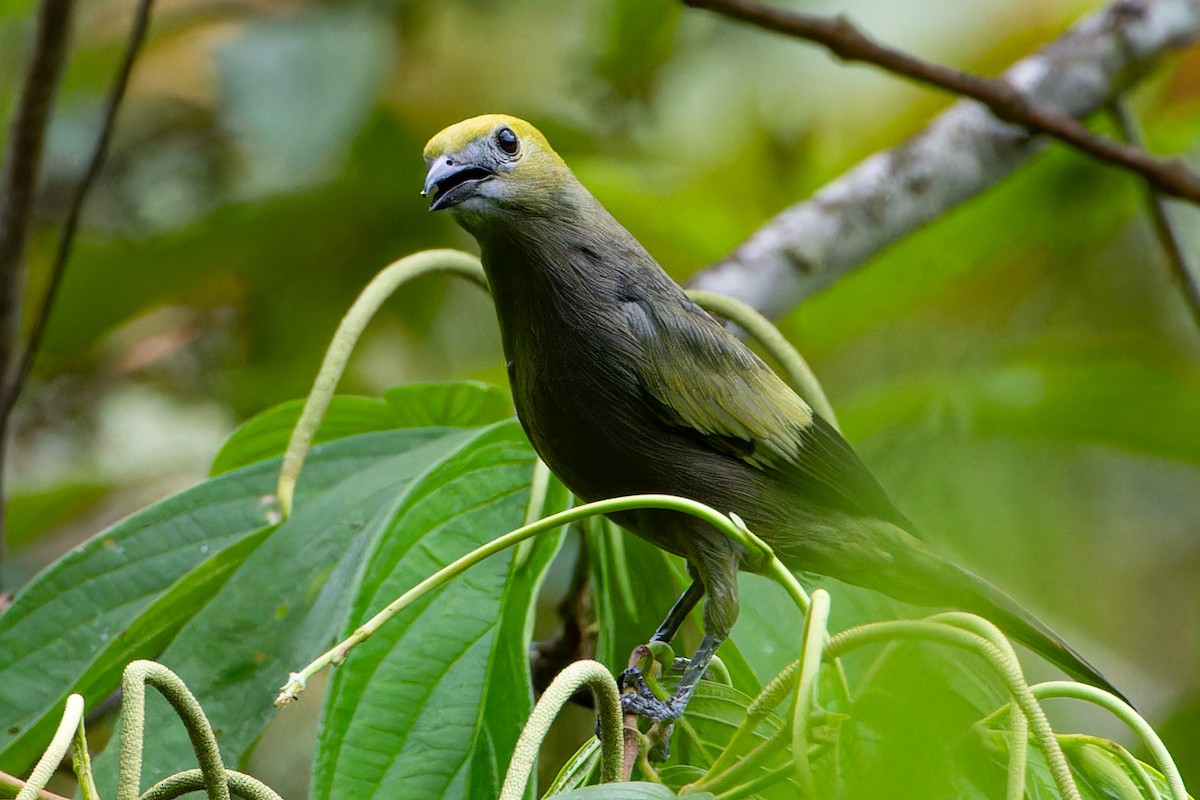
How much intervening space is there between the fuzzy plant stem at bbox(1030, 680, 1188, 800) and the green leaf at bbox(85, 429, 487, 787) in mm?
951

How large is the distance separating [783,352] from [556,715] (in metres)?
1.17

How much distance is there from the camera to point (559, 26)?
4.80m

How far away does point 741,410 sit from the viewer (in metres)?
2.07

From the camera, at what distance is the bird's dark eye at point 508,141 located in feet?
6.30

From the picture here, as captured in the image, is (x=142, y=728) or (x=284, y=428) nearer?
(x=142, y=728)

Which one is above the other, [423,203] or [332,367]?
[423,203]

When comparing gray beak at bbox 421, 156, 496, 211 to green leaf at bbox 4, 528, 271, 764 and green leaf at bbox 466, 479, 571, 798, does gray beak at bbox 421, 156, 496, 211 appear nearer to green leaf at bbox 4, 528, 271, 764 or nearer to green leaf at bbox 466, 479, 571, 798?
green leaf at bbox 466, 479, 571, 798

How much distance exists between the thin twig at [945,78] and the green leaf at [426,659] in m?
1.46

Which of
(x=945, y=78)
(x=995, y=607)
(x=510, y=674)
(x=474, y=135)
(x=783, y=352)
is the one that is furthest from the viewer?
(x=945, y=78)

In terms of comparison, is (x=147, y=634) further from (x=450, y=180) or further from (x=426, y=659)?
(x=450, y=180)

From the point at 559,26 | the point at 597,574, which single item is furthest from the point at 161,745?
the point at 559,26

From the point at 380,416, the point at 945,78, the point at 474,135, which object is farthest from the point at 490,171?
the point at 945,78

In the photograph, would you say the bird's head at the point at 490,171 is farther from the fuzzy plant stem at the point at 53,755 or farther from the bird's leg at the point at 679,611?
the fuzzy plant stem at the point at 53,755

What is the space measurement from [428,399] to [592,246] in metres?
0.57
